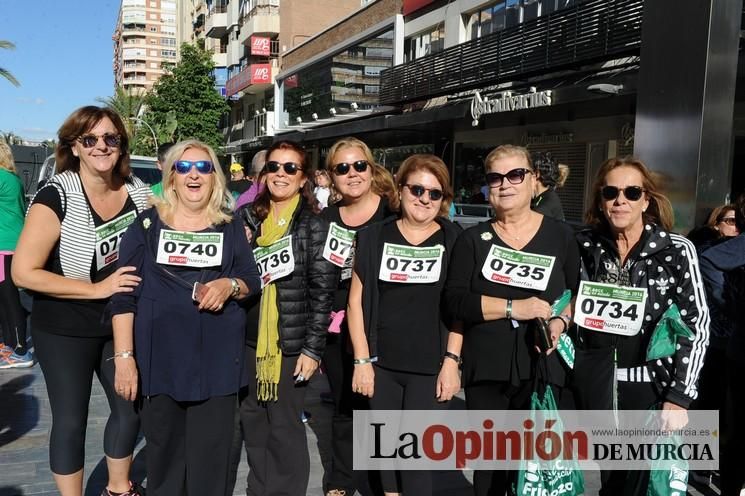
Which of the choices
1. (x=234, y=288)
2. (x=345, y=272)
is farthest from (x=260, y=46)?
(x=234, y=288)

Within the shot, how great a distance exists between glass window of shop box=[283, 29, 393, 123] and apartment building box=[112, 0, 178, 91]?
339 ft

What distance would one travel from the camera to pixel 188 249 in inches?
113

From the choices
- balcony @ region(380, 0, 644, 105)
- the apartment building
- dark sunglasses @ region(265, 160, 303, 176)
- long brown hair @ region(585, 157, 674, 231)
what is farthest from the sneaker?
the apartment building

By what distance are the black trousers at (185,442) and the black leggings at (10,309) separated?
3983 millimetres

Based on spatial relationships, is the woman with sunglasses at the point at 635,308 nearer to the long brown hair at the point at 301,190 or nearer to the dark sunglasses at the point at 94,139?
the long brown hair at the point at 301,190

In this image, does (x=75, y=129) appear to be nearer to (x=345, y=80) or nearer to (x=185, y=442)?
(x=185, y=442)

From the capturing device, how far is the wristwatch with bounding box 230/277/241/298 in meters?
2.89

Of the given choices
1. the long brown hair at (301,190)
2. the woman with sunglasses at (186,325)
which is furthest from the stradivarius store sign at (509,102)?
the woman with sunglasses at (186,325)

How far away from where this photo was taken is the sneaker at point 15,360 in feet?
20.9

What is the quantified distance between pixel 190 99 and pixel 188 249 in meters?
41.6

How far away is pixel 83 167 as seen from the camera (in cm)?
318

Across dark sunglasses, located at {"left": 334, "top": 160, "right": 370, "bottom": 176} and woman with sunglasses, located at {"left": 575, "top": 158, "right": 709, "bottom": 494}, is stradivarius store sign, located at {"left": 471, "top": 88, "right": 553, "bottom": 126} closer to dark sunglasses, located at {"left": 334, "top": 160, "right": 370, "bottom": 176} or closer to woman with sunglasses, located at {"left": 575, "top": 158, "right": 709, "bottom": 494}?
dark sunglasses, located at {"left": 334, "top": 160, "right": 370, "bottom": 176}

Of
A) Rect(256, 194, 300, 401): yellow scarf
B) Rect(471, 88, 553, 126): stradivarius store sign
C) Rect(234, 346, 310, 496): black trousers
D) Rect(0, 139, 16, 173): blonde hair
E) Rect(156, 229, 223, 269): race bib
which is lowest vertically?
Rect(234, 346, 310, 496): black trousers

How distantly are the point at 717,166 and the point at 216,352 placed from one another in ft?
12.0
